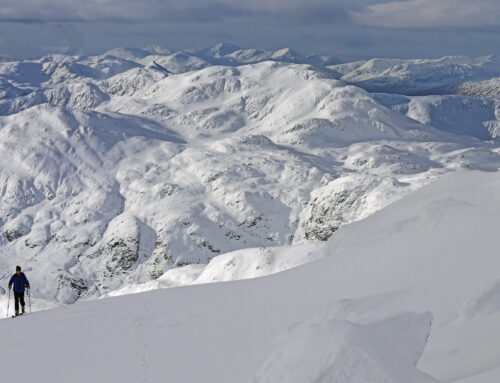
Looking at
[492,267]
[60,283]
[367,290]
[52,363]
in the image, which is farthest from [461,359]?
[60,283]

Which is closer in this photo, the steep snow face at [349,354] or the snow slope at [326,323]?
the steep snow face at [349,354]

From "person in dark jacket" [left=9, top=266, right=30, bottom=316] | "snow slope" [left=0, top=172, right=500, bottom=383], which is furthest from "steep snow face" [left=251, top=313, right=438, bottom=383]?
"person in dark jacket" [left=9, top=266, right=30, bottom=316]

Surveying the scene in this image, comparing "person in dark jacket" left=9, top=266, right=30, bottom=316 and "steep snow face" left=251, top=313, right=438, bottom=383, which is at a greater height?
"steep snow face" left=251, top=313, right=438, bottom=383

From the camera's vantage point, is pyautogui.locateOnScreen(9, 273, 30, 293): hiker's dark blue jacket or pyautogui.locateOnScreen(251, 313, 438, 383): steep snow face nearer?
pyautogui.locateOnScreen(251, 313, 438, 383): steep snow face

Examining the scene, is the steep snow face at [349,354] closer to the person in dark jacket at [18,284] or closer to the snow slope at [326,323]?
the snow slope at [326,323]

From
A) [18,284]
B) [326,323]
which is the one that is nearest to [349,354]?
[326,323]

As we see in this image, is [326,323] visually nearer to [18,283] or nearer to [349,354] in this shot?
[349,354]

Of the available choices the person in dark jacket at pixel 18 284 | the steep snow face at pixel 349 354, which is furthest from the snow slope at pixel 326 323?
the person in dark jacket at pixel 18 284

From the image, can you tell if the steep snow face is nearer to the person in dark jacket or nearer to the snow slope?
the snow slope

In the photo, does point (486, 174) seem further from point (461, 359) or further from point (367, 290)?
point (461, 359)
